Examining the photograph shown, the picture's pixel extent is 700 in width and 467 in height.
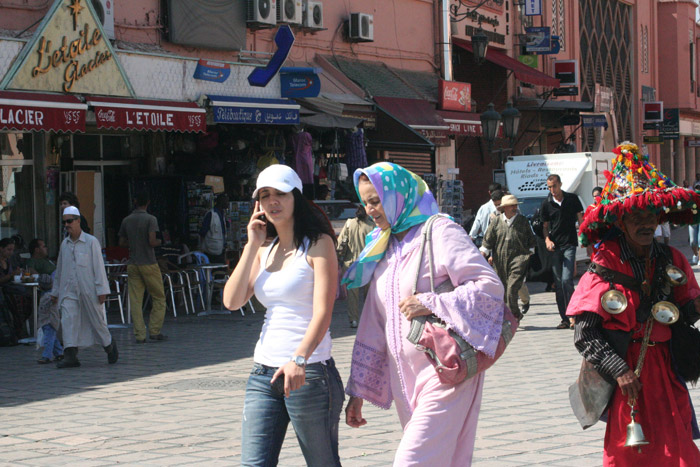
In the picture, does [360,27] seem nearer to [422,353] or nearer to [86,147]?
[86,147]

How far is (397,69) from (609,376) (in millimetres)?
19526

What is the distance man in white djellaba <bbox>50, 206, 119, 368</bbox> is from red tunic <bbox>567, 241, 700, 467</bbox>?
717cm

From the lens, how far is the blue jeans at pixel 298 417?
14.8 feet

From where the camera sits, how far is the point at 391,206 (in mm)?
4797

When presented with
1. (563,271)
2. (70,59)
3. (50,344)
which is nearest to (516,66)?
(563,271)

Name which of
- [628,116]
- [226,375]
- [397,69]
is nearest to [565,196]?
[226,375]

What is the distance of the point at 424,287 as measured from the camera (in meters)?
4.75

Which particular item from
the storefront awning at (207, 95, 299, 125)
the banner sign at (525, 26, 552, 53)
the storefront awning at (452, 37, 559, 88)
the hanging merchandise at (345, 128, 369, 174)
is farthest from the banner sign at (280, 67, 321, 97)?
the banner sign at (525, 26, 552, 53)

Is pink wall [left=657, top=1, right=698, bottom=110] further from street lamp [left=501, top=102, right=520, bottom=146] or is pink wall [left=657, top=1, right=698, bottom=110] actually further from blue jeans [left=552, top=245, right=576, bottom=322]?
blue jeans [left=552, top=245, right=576, bottom=322]

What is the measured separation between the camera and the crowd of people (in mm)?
4590

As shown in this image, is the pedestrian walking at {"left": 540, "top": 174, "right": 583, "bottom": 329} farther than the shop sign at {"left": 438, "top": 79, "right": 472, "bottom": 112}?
No

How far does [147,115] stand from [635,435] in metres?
11.2

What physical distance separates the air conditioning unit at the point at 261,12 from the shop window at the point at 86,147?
12.2 ft

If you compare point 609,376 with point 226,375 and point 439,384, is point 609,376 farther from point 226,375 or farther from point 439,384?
point 226,375
